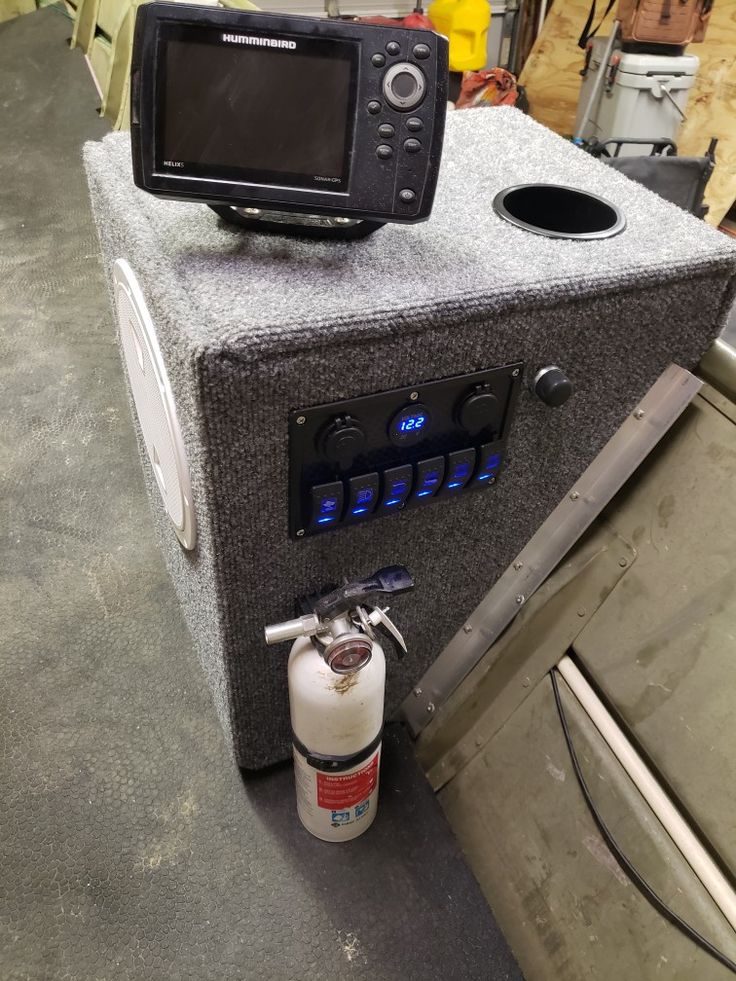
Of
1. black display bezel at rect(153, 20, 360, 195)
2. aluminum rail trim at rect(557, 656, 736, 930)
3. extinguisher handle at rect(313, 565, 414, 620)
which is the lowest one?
aluminum rail trim at rect(557, 656, 736, 930)

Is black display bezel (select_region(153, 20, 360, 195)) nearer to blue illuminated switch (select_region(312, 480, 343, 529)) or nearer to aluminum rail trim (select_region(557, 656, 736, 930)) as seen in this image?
blue illuminated switch (select_region(312, 480, 343, 529))

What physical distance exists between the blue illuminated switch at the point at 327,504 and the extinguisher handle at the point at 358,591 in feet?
0.20

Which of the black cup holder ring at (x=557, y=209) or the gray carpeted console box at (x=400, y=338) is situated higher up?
the black cup holder ring at (x=557, y=209)

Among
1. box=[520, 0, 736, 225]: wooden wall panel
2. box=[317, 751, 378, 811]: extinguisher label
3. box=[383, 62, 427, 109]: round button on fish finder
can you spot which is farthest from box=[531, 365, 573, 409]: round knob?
box=[520, 0, 736, 225]: wooden wall panel

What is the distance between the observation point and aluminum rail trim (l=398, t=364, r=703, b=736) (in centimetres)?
72

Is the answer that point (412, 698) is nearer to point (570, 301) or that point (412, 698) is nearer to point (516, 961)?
point (516, 961)

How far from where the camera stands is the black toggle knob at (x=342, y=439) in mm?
562

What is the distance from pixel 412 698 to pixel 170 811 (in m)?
0.32

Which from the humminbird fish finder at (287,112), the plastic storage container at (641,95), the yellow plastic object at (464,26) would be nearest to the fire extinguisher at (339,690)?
the humminbird fish finder at (287,112)

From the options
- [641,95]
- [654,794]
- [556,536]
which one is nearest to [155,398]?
[556,536]

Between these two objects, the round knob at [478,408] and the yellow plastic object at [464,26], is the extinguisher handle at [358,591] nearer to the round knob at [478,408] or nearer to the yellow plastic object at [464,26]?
the round knob at [478,408]

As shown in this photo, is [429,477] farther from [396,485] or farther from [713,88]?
[713,88]

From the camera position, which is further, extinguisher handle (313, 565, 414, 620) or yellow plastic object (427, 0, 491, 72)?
yellow plastic object (427, 0, 491, 72)

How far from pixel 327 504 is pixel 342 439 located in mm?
69
